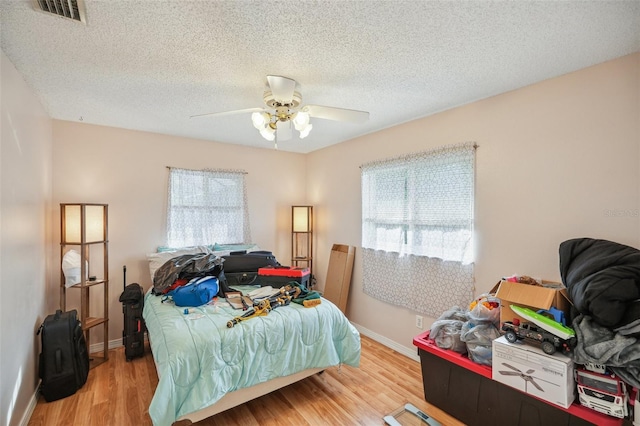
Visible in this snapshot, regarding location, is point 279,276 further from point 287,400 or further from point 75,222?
point 75,222

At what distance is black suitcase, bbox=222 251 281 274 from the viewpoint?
3246 millimetres

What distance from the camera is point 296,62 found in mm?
1798

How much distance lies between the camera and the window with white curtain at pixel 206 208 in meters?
3.49

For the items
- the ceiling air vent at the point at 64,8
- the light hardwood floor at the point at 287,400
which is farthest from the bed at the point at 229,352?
the ceiling air vent at the point at 64,8

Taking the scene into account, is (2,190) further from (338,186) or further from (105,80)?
(338,186)

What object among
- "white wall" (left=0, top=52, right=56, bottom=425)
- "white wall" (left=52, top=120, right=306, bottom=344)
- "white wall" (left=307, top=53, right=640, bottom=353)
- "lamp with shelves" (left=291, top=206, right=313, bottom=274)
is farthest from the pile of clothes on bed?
"white wall" (left=52, top=120, right=306, bottom=344)

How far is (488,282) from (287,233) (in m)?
2.83

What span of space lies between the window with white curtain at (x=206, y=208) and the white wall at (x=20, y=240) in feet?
3.82

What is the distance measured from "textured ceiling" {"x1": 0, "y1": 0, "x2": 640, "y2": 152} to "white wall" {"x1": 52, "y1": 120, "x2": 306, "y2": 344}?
60cm

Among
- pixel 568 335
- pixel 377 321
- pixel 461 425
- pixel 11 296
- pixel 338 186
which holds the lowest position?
pixel 461 425

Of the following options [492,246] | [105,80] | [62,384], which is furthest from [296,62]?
[62,384]

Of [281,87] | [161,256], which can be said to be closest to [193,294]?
[161,256]

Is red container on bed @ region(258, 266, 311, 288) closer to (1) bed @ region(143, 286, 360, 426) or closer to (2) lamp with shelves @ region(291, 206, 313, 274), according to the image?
(1) bed @ region(143, 286, 360, 426)

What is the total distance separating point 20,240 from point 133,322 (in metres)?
1.33
